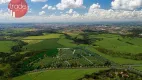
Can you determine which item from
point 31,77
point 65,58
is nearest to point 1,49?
point 65,58

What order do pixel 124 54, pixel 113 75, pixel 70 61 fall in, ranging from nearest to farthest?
pixel 113 75 → pixel 70 61 → pixel 124 54

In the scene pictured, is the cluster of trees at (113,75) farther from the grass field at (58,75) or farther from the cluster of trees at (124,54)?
the cluster of trees at (124,54)

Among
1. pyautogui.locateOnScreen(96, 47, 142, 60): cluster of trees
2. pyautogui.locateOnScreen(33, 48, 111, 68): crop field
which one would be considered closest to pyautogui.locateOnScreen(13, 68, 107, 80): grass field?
pyautogui.locateOnScreen(33, 48, 111, 68): crop field

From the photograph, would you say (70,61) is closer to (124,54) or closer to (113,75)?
(113,75)

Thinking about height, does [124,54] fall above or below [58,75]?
above

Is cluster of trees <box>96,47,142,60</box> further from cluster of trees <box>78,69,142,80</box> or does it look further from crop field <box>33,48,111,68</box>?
cluster of trees <box>78,69,142,80</box>

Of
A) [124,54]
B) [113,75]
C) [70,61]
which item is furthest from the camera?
[124,54]

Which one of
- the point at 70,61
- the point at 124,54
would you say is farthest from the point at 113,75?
the point at 124,54

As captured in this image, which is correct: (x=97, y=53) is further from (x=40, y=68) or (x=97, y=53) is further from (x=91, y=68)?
(x=40, y=68)

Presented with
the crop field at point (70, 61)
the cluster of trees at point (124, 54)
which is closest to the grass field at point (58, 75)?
the crop field at point (70, 61)
